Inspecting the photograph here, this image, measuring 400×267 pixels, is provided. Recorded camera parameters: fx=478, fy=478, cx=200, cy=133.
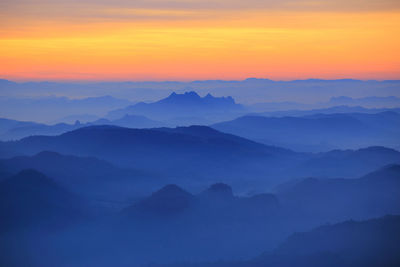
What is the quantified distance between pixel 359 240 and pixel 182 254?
196 ft

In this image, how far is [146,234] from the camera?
185250 mm

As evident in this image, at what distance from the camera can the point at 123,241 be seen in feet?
593

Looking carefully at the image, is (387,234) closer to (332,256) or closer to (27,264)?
(332,256)

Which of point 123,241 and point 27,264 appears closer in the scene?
point 27,264

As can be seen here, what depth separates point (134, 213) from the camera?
19988cm

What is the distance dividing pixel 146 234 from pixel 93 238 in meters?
20.1

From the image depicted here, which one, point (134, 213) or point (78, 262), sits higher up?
point (134, 213)

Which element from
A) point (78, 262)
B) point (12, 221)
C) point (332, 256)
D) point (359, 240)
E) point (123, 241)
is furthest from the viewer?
point (12, 221)

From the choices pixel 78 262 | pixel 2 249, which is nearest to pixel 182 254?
pixel 78 262

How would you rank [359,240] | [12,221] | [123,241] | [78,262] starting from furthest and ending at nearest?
[12,221] < [123,241] < [78,262] < [359,240]

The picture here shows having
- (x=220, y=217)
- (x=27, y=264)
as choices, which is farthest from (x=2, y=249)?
(x=220, y=217)

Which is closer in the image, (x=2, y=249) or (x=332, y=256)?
(x=332, y=256)

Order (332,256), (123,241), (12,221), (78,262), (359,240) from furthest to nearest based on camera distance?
(12,221) → (123,241) → (78,262) → (359,240) → (332,256)

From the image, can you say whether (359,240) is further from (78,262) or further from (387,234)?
(78,262)
